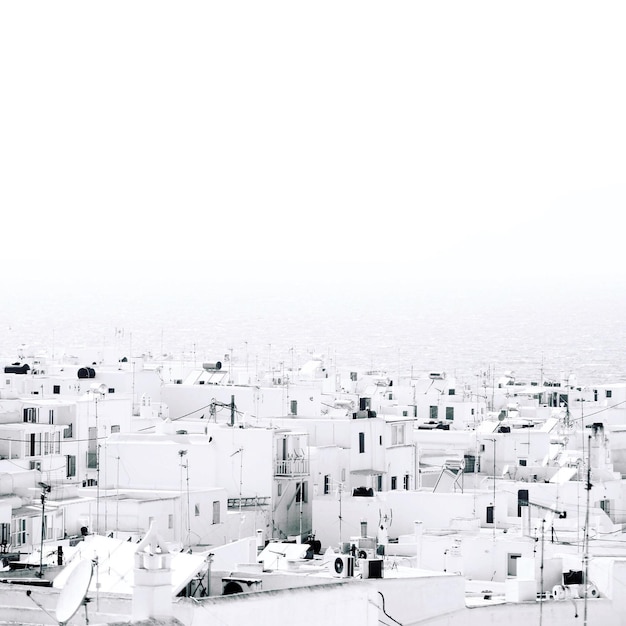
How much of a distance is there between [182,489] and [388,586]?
1199cm

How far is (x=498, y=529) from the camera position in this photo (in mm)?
25828

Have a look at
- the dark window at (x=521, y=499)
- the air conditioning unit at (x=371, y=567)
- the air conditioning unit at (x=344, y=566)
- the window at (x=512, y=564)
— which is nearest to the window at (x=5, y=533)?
the window at (x=512, y=564)

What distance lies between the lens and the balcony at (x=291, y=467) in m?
30.2

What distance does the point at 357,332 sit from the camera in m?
140

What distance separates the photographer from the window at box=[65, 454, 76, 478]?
31359 mm

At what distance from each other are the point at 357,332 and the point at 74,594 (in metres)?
128

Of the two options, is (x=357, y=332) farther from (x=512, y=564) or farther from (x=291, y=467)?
(x=512, y=564)

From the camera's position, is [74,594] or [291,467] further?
[291,467]

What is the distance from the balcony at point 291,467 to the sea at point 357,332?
108 feet

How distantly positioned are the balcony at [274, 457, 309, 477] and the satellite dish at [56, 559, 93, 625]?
60.1ft

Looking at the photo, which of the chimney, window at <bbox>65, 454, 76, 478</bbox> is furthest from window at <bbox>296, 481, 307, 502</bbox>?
the chimney

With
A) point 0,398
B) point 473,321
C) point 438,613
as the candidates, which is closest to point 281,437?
point 0,398

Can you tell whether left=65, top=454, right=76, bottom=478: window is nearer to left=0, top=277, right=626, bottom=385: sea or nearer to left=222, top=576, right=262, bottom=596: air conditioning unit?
left=222, top=576, right=262, bottom=596: air conditioning unit

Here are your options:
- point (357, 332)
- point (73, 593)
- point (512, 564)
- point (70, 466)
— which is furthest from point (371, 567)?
point (357, 332)
